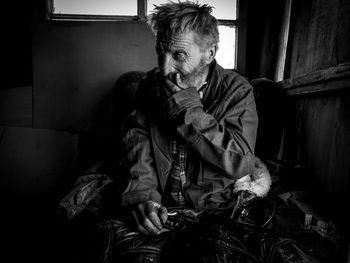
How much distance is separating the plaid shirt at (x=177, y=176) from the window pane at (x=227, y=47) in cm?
207

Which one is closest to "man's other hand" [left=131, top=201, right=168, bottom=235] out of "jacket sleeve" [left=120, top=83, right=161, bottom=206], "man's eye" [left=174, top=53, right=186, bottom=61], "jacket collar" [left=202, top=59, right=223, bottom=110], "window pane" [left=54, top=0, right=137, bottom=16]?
"jacket sleeve" [left=120, top=83, right=161, bottom=206]

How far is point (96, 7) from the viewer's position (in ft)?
9.99

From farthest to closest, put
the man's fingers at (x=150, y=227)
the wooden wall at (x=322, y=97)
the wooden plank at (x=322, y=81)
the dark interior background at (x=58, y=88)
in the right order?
the dark interior background at (x=58, y=88)
the wooden wall at (x=322, y=97)
the wooden plank at (x=322, y=81)
the man's fingers at (x=150, y=227)

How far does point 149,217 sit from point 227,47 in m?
2.66

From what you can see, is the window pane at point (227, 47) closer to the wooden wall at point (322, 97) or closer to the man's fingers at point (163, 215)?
the wooden wall at point (322, 97)

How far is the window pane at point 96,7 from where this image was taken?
3.03m

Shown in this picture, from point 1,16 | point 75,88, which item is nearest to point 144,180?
point 75,88

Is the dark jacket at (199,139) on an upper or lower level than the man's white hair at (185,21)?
lower

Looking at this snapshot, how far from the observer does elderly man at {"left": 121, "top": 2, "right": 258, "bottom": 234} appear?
1.32 m

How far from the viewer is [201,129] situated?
4.22 ft

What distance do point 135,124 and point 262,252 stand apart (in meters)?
1.08

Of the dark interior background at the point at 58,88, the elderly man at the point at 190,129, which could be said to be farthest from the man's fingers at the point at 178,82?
the dark interior background at the point at 58,88

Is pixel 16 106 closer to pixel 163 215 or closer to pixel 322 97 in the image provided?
pixel 163 215

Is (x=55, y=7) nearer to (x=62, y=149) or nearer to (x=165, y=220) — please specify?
(x=62, y=149)
